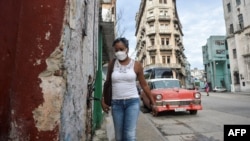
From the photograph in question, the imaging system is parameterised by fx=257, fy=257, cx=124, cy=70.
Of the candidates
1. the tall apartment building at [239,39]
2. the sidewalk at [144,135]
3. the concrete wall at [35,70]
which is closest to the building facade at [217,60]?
the tall apartment building at [239,39]

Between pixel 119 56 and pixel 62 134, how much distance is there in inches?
53.6

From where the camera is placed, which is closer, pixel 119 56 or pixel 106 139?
pixel 119 56

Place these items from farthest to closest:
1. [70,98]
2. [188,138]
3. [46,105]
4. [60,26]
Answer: [188,138] < [70,98] < [60,26] < [46,105]

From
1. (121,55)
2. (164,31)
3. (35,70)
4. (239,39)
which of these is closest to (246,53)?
(239,39)

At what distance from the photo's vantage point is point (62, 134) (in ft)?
7.33

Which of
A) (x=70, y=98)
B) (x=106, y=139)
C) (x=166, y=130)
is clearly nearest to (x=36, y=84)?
(x=70, y=98)

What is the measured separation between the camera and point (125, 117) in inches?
124

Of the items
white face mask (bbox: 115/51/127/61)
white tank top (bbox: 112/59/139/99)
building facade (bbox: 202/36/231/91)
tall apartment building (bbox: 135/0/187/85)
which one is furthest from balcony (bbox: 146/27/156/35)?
white tank top (bbox: 112/59/139/99)

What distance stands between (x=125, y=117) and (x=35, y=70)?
1.34m

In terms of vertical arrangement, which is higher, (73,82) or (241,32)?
(241,32)

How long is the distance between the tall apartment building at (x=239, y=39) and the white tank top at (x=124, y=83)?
35.9 meters

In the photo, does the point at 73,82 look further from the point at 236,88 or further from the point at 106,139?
the point at 236,88

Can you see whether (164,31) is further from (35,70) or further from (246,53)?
(35,70)

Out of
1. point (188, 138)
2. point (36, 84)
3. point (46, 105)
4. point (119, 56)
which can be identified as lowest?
point (188, 138)
